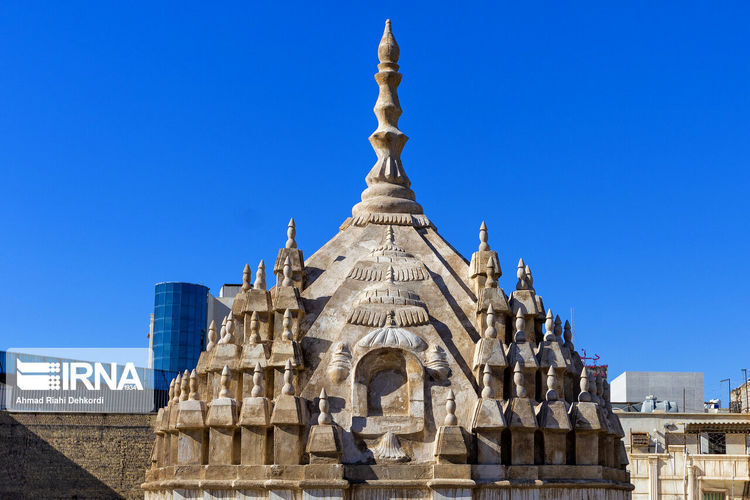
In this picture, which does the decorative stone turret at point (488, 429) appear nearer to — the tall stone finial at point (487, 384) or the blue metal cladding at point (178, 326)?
the tall stone finial at point (487, 384)

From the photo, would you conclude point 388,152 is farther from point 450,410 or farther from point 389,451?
point 389,451

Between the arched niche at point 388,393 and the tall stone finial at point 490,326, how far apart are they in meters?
1.59

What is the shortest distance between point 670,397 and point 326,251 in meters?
42.4

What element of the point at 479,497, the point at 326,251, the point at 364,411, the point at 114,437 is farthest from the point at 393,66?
the point at 114,437

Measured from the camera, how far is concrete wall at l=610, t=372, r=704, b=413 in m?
60.7

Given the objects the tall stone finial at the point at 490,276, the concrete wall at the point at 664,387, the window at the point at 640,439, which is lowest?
the window at the point at 640,439

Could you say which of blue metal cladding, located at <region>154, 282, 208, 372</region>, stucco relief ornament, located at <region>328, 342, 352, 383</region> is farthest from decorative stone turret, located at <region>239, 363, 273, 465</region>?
blue metal cladding, located at <region>154, 282, 208, 372</region>

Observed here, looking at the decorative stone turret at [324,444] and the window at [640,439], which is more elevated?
→ the window at [640,439]

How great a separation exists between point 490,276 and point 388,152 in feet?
15.0

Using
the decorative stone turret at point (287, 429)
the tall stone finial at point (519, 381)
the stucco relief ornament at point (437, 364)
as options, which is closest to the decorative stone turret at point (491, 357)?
the tall stone finial at point (519, 381)

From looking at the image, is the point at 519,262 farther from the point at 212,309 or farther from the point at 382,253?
the point at 212,309

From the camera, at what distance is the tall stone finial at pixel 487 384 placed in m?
20.0

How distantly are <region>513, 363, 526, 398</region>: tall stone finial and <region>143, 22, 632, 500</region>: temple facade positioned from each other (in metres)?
0.03

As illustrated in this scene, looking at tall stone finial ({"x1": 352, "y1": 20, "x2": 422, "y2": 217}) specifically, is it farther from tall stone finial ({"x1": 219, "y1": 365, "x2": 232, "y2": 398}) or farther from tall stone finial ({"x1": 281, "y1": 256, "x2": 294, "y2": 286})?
tall stone finial ({"x1": 219, "y1": 365, "x2": 232, "y2": 398})
